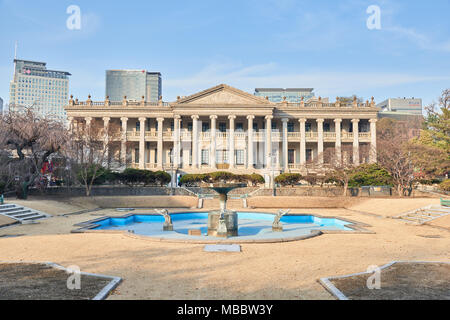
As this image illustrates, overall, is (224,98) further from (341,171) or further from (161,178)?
(341,171)

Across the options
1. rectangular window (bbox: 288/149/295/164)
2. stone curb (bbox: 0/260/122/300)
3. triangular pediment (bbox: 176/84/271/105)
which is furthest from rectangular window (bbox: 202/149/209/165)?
stone curb (bbox: 0/260/122/300)

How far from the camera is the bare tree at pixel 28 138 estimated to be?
21469 mm

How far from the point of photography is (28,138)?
21.8 metres

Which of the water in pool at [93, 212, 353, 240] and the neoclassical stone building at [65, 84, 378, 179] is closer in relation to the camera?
the water in pool at [93, 212, 353, 240]

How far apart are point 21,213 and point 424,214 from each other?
23.0 metres

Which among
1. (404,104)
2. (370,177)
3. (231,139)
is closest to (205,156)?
(231,139)

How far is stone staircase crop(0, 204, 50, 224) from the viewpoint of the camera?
16.4 meters

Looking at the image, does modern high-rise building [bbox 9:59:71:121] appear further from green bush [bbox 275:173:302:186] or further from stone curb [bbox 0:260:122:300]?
stone curb [bbox 0:260:122:300]

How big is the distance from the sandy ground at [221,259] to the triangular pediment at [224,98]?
101 feet

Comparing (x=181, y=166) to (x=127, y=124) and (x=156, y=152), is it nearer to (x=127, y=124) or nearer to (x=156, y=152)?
(x=156, y=152)

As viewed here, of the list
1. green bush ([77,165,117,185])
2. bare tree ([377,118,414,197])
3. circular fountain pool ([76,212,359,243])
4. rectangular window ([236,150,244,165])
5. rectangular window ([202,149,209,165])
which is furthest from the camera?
rectangular window ([236,150,244,165])

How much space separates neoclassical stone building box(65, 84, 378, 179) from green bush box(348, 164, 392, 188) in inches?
423

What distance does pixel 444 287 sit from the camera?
603 cm

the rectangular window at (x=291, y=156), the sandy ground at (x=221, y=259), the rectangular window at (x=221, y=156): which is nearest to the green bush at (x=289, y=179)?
the rectangular window at (x=221, y=156)
